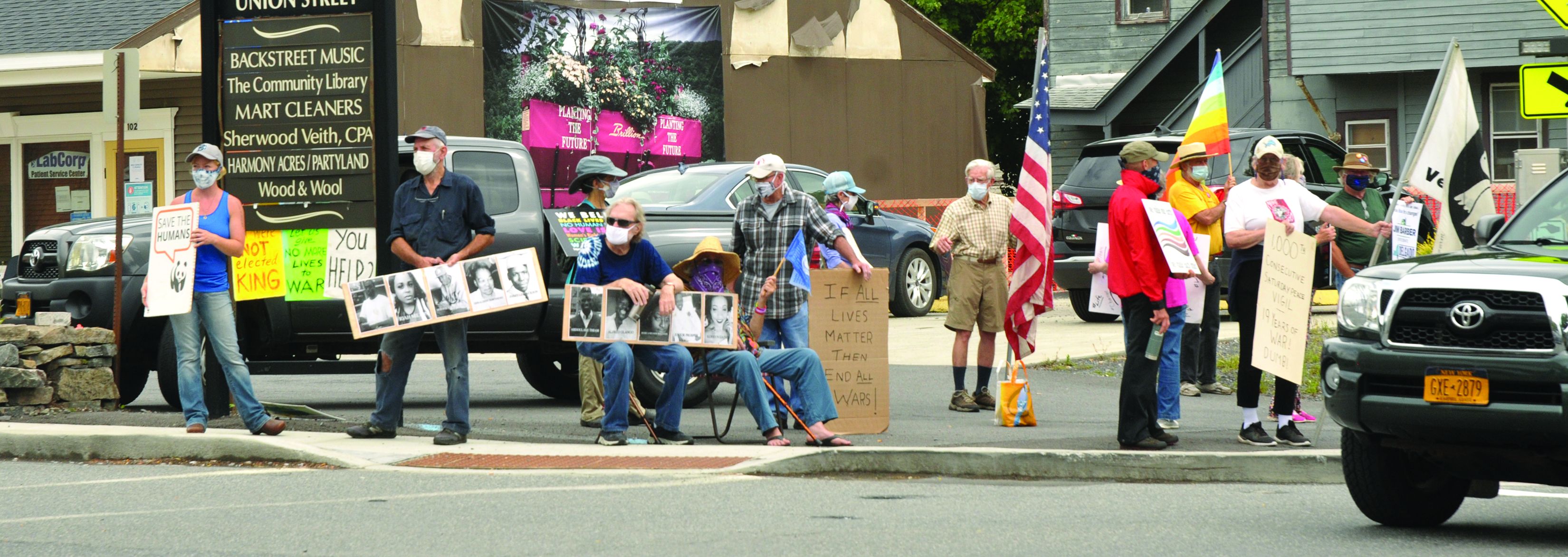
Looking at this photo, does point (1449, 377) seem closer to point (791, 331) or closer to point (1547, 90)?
point (791, 331)

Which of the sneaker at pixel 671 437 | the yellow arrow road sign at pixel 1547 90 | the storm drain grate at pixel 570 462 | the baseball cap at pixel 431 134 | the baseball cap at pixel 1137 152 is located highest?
the yellow arrow road sign at pixel 1547 90

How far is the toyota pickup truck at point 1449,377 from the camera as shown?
243 inches

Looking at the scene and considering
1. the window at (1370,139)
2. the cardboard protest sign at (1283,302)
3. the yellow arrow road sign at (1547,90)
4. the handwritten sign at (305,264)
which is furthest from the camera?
the window at (1370,139)

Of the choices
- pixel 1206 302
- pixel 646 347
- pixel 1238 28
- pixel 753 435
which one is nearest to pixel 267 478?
pixel 646 347

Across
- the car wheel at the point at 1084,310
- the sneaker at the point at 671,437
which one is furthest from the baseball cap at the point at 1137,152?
the car wheel at the point at 1084,310

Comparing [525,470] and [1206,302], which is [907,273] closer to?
[1206,302]

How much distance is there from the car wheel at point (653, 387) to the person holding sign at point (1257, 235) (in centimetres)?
366

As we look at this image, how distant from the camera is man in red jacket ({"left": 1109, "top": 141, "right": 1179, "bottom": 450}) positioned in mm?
9000

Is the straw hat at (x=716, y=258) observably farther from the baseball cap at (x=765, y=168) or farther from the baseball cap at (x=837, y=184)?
the baseball cap at (x=837, y=184)

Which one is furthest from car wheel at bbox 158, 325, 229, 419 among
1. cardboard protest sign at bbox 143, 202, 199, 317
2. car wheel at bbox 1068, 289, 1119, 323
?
car wheel at bbox 1068, 289, 1119, 323

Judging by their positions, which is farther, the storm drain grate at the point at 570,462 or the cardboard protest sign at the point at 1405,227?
the cardboard protest sign at the point at 1405,227

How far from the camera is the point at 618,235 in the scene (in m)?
9.50

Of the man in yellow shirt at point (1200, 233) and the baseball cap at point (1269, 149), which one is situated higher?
the baseball cap at point (1269, 149)

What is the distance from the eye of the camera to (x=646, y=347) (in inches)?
384
